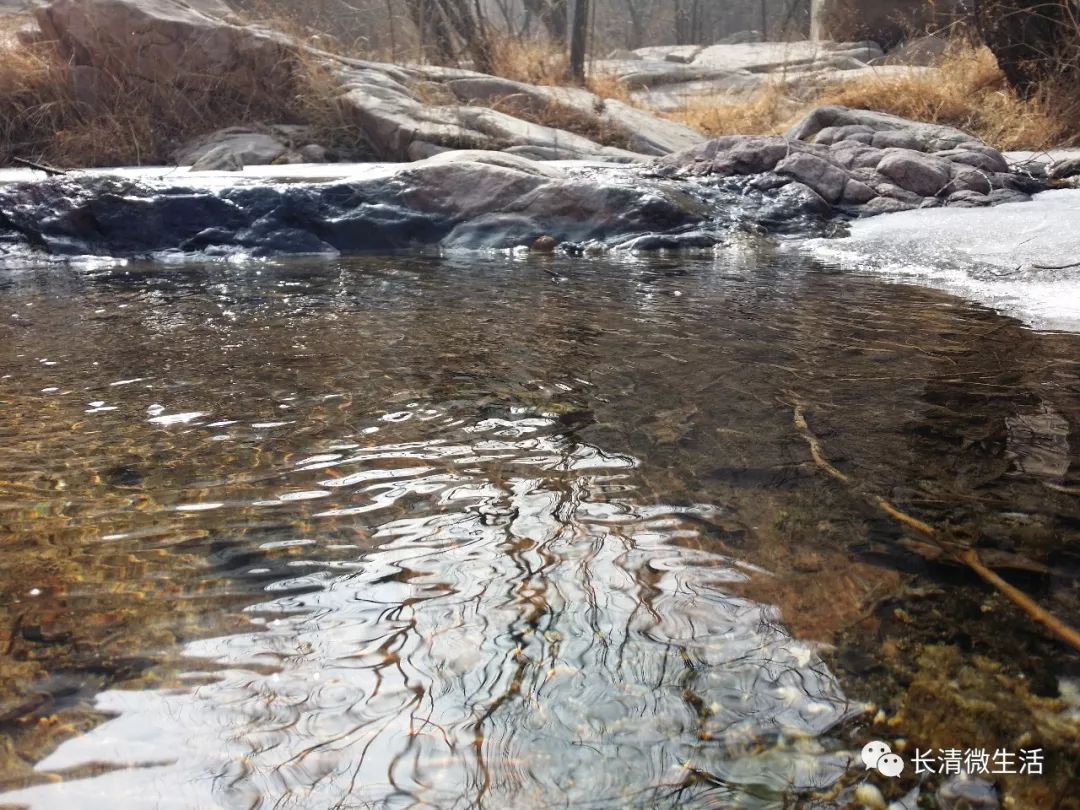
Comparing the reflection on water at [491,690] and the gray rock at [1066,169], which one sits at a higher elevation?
the gray rock at [1066,169]

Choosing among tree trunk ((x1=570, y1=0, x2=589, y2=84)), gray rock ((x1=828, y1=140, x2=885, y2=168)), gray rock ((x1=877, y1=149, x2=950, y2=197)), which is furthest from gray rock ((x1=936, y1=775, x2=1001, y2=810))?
tree trunk ((x1=570, y1=0, x2=589, y2=84))

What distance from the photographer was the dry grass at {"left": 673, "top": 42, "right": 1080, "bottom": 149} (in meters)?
7.65

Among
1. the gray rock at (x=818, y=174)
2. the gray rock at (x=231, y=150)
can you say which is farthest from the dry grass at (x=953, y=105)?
the gray rock at (x=231, y=150)

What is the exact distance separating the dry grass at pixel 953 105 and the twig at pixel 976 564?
740 cm

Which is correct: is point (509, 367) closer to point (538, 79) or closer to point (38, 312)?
point (38, 312)

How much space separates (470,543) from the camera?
153 centimetres

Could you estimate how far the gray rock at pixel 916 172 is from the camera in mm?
6320

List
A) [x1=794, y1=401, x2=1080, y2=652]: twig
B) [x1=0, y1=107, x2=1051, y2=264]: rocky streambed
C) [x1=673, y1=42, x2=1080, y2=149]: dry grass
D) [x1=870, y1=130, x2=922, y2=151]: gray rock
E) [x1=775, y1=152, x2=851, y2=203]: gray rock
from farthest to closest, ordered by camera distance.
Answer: [x1=673, y1=42, x2=1080, y2=149]: dry grass < [x1=870, y1=130, x2=922, y2=151]: gray rock < [x1=775, y1=152, x2=851, y2=203]: gray rock < [x1=0, y1=107, x2=1051, y2=264]: rocky streambed < [x1=794, y1=401, x2=1080, y2=652]: twig

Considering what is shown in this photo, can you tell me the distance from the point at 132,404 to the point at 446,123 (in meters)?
6.02

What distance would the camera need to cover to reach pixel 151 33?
863cm

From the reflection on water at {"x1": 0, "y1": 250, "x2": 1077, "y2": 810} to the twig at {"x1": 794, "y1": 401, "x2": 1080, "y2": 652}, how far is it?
5 cm

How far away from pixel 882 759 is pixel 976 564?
538mm

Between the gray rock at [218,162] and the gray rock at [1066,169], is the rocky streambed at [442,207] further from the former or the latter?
the gray rock at [218,162]

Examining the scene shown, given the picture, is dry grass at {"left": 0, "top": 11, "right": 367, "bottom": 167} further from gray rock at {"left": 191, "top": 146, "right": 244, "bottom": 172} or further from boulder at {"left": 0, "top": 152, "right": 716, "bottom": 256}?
boulder at {"left": 0, "top": 152, "right": 716, "bottom": 256}
